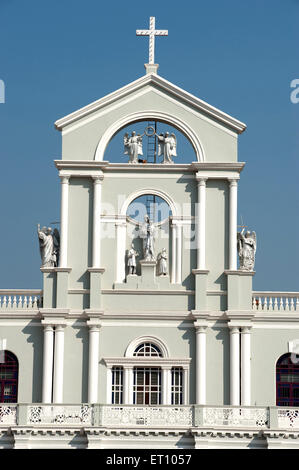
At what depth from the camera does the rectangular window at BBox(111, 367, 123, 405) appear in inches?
2044

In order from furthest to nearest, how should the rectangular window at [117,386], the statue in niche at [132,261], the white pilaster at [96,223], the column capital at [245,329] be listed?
the statue in niche at [132,261], the white pilaster at [96,223], the column capital at [245,329], the rectangular window at [117,386]

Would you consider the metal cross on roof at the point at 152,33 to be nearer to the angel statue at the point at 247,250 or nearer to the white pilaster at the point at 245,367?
the angel statue at the point at 247,250

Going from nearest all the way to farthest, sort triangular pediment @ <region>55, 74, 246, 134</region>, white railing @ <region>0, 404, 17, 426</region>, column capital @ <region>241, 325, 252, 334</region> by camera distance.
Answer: white railing @ <region>0, 404, 17, 426</region> → column capital @ <region>241, 325, 252, 334</region> → triangular pediment @ <region>55, 74, 246, 134</region>

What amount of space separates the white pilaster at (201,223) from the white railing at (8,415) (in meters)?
8.74

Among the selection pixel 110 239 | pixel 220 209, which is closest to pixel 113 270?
pixel 110 239

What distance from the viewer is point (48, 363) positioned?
51.9 meters

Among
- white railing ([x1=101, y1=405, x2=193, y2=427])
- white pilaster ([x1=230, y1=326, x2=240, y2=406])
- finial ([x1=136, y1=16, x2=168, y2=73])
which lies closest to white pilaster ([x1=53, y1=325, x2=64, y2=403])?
white railing ([x1=101, y1=405, x2=193, y2=427])

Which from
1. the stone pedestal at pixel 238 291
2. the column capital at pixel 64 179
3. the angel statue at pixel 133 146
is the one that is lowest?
the stone pedestal at pixel 238 291

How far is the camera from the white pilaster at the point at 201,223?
5281cm

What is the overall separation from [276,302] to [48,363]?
348 inches

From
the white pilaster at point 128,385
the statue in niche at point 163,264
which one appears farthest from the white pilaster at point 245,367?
the white pilaster at point 128,385

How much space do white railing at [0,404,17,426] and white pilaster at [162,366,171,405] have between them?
559 cm

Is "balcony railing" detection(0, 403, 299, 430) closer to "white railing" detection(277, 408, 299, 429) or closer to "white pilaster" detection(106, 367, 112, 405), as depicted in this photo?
"white railing" detection(277, 408, 299, 429)

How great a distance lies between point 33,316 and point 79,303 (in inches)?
70.6
